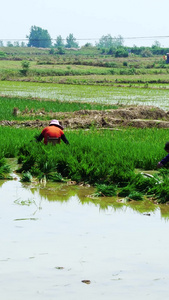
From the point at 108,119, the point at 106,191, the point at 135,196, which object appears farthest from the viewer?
the point at 108,119

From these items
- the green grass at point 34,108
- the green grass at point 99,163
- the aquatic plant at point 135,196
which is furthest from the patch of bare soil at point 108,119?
the aquatic plant at point 135,196

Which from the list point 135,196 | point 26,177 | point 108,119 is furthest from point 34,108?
point 135,196

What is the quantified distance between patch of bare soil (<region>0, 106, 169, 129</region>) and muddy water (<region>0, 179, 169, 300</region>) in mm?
8920

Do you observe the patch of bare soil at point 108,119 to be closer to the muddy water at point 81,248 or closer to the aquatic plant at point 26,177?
the aquatic plant at point 26,177

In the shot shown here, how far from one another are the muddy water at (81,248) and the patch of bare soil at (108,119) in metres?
8.92

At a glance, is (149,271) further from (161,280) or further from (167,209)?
(167,209)

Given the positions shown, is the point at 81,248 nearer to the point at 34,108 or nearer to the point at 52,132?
the point at 52,132

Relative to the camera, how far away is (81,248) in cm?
508

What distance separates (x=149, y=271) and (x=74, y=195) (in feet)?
11.1

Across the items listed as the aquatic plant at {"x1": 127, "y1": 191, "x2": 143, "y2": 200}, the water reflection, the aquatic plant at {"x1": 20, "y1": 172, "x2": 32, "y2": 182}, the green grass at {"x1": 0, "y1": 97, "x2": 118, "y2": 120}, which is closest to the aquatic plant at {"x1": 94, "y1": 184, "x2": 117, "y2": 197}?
the water reflection

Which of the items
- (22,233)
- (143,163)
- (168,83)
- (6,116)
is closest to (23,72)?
(168,83)

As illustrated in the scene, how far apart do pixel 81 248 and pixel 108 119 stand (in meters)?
12.0

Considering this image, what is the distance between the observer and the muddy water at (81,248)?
407cm

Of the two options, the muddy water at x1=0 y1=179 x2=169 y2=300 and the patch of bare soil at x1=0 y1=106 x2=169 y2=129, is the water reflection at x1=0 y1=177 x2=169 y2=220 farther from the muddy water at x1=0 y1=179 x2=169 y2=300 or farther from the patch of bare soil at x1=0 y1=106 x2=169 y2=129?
the patch of bare soil at x1=0 y1=106 x2=169 y2=129
